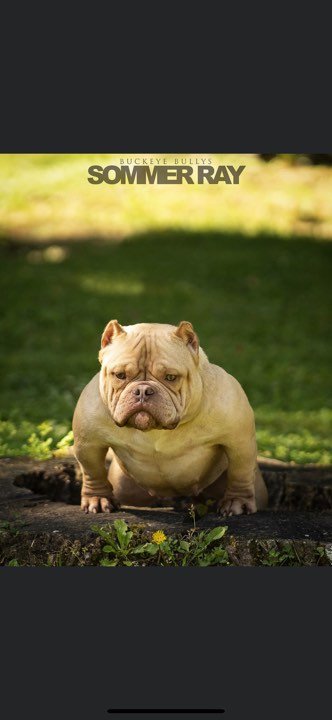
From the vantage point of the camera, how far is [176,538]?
609cm

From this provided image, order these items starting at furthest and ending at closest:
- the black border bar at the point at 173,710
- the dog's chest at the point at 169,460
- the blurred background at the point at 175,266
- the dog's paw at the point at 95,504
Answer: the blurred background at the point at 175,266, the dog's paw at the point at 95,504, the dog's chest at the point at 169,460, the black border bar at the point at 173,710

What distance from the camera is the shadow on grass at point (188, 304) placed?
1091 cm

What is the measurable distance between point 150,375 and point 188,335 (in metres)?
0.38

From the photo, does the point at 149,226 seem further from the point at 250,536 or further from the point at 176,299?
the point at 250,536

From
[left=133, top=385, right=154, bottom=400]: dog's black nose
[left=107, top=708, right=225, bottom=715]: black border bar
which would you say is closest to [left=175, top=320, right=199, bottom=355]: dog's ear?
[left=133, top=385, right=154, bottom=400]: dog's black nose

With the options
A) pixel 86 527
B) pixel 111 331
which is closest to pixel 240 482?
pixel 86 527

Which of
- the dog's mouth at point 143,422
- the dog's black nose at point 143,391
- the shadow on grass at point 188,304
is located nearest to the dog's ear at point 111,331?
the dog's black nose at point 143,391

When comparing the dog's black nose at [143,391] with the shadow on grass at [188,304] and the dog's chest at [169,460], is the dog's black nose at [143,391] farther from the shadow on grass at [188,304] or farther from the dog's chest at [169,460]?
the shadow on grass at [188,304]

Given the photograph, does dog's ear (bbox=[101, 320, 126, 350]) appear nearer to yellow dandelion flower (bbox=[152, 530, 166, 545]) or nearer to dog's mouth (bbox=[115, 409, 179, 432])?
dog's mouth (bbox=[115, 409, 179, 432])

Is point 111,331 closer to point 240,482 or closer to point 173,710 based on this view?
point 240,482

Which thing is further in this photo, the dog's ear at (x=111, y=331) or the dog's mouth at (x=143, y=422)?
the dog's ear at (x=111, y=331)

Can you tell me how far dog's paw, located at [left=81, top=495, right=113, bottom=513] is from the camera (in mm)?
6537

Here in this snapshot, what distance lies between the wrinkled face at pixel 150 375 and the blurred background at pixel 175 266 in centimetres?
484

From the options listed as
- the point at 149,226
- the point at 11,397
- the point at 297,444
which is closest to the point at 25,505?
the point at 297,444
